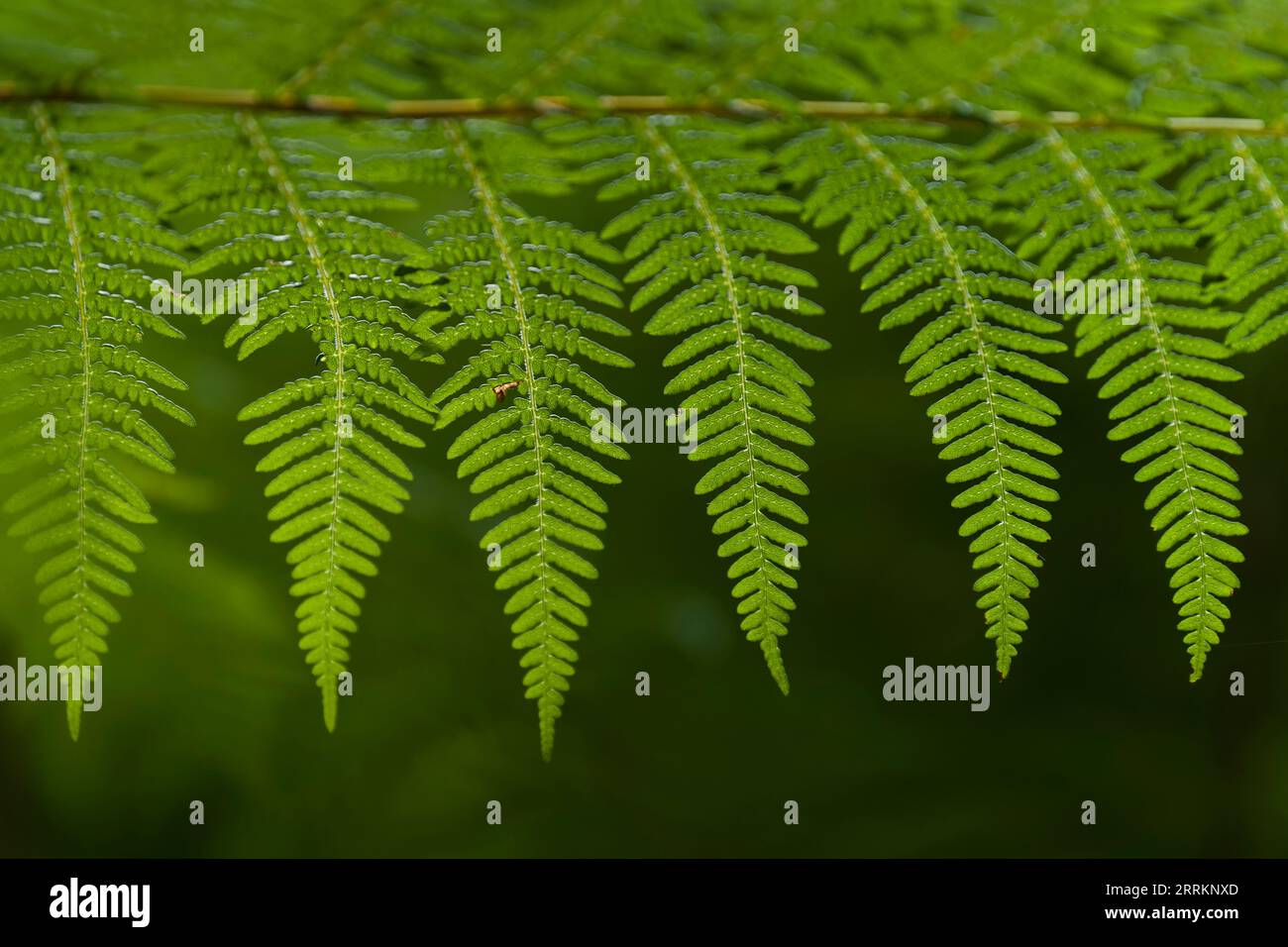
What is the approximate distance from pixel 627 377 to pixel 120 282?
1.70 meters

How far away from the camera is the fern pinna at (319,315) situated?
40.1 inches

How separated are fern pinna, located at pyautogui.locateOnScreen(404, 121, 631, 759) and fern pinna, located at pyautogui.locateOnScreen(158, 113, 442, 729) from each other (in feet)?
0.19

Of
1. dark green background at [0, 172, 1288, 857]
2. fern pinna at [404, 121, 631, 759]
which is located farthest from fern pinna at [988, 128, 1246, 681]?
dark green background at [0, 172, 1288, 857]

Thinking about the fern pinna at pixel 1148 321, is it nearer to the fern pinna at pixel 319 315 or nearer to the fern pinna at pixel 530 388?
the fern pinna at pixel 530 388

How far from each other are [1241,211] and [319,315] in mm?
1222

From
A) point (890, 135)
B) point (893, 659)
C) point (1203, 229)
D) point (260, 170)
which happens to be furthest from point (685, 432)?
point (893, 659)

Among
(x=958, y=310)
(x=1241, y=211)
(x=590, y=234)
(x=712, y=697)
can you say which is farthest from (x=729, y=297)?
(x=712, y=697)

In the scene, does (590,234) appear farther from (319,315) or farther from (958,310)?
(958,310)

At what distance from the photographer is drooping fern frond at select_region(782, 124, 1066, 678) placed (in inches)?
42.1

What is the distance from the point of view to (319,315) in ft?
3.45

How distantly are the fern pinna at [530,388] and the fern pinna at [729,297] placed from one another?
0.09 metres

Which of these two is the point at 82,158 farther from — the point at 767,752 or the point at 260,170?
the point at 767,752

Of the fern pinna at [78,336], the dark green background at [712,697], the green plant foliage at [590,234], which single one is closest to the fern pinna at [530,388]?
the green plant foliage at [590,234]

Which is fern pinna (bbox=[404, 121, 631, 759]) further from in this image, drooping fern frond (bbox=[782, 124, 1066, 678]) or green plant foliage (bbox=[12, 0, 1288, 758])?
drooping fern frond (bbox=[782, 124, 1066, 678])
